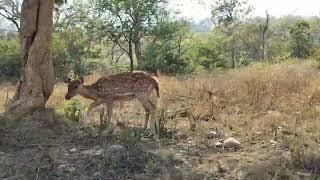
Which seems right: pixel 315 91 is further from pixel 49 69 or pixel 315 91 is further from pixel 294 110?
pixel 49 69

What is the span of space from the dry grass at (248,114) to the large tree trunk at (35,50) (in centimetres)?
140

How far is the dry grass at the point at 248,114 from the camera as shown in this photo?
7.65 m

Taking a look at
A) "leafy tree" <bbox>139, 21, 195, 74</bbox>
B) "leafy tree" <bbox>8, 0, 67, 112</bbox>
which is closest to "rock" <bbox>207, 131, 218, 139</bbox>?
"leafy tree" <bbox>8, 0, 67, 112</bbox>

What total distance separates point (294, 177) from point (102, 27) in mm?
26578

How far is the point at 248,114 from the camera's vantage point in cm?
1034

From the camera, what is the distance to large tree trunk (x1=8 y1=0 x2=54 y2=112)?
9.35 metres

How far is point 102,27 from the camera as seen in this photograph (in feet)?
106

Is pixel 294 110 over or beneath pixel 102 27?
beneath

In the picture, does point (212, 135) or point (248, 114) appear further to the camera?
point (248, 114)

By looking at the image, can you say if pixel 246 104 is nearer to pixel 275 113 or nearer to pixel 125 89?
pixel 275 113

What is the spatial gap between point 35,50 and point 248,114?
4195 mm

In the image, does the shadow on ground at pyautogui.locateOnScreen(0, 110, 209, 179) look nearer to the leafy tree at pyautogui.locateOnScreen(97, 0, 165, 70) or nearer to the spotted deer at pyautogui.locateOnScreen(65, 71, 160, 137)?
the spotted deer at pyautogui.locateOnScreen(65, 71, 160, 137)

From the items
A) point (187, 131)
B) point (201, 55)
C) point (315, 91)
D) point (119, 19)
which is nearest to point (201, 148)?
point (187, 131)

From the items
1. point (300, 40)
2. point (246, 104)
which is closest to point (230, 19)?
point (300, 40)
